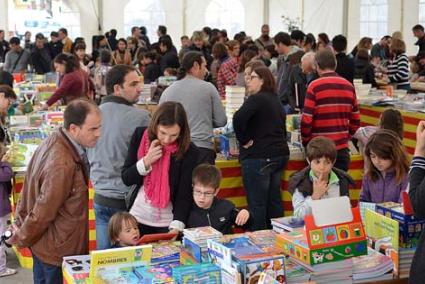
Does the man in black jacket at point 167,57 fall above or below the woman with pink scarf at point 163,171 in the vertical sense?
above

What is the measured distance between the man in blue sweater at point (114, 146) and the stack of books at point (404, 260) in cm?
155

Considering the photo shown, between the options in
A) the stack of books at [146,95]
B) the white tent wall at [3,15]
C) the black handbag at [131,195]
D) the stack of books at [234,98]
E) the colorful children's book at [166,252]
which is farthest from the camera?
the white tent wall at [3,15]

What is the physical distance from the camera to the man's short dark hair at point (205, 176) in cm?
338

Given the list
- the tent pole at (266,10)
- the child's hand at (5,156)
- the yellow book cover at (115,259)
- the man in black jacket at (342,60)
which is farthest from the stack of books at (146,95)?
the tent pole at (266,10)

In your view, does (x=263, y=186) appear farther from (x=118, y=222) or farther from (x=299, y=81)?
(x=299, y=81)

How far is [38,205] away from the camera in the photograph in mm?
3059

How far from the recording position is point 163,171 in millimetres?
3438

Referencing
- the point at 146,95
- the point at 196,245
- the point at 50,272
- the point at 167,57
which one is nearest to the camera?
the point at 196,245

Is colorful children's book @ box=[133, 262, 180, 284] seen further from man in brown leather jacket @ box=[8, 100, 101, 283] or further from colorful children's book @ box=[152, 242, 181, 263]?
man in brown leather jacket @ box=[8, 100, 101, 283]

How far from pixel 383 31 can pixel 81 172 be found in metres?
12.1

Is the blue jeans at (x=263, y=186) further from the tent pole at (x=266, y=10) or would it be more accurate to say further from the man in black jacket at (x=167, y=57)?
the tent pole at (x=266, y=10)

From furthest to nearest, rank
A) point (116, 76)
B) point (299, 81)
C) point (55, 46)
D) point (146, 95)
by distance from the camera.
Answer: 1. point (55, 46)
2. point (146, 95)
3. point (299, 81)
4. point (116, 76)

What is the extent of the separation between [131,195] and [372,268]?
137cm

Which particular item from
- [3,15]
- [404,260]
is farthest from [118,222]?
[3,15]
